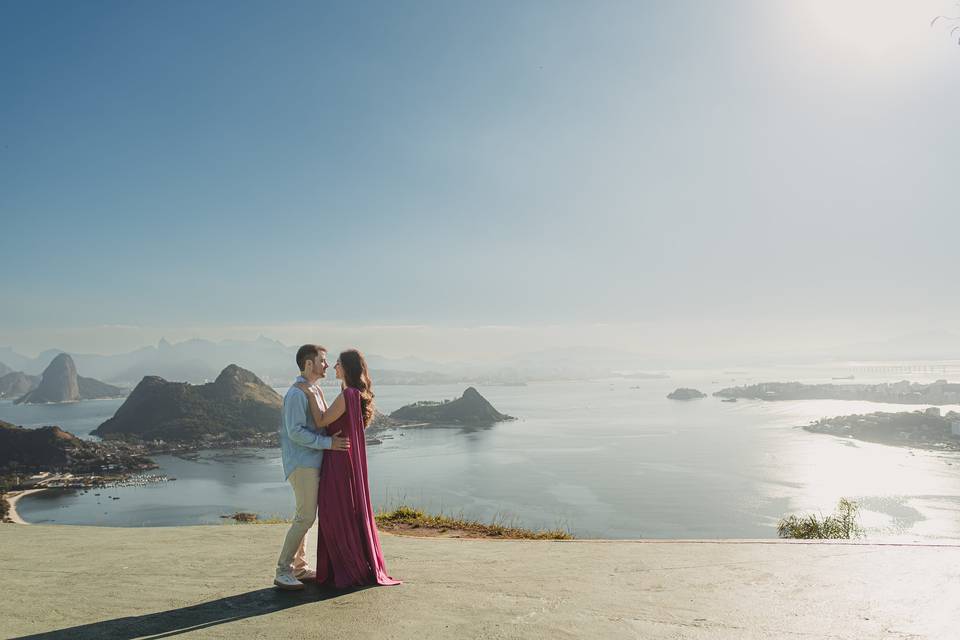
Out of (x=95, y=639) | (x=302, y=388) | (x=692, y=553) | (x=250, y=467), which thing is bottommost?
(x=250, y=467)

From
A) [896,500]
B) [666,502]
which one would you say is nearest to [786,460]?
[896,500]

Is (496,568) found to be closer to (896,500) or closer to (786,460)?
(896,500)

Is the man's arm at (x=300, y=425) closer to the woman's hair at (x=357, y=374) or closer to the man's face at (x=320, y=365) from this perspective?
the man's face at (x=320, y=365)

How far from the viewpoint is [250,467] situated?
80.3 m

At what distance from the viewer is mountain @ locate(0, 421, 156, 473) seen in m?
81.3

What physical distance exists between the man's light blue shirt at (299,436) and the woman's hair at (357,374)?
1.01 ft

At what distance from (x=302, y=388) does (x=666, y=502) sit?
4789cm

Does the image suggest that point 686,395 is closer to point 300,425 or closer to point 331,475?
point 331,475

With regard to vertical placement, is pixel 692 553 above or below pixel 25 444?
above

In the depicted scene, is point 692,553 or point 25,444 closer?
point 692,553

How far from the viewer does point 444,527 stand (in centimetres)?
834

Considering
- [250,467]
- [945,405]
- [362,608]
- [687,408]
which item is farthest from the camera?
[687,408]

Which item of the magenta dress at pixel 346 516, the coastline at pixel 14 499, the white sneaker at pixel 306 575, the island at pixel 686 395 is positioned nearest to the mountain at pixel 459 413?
the island at pixel 686 395

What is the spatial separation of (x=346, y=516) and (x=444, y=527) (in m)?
4.54
